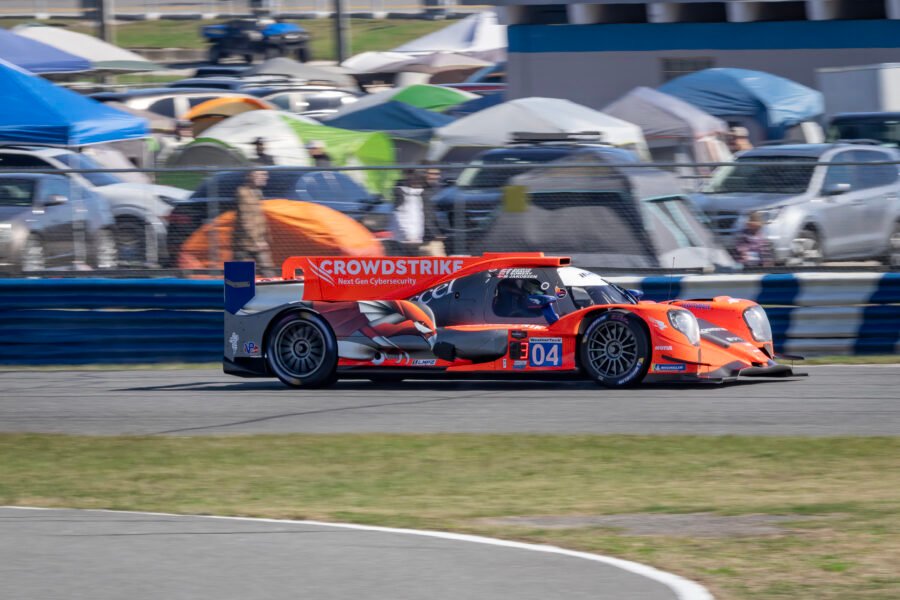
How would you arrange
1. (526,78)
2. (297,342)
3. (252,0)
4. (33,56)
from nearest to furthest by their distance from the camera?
(297,342)
(33,56)
(526,78)
(252,0)

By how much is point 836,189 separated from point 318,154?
8763 millimetres

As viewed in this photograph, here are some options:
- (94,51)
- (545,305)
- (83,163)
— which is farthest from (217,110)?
(545,305)

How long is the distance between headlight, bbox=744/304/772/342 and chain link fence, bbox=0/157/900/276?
2469 mm

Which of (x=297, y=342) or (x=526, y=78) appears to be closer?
(x=297, y=342)

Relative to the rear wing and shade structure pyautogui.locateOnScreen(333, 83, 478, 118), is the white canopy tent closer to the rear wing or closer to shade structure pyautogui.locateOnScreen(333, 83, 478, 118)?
shade structure pyautogui.locateOnScreen(333, 83, 478, 118)

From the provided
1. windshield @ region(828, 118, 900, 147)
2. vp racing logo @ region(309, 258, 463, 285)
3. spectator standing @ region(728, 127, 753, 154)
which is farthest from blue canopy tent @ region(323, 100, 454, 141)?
vp racing logo @ region(309, 258, 463, 285)

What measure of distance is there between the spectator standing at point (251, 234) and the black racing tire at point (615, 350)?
4.48m

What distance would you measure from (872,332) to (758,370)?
2.61m

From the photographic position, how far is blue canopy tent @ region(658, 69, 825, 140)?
77.3 feet

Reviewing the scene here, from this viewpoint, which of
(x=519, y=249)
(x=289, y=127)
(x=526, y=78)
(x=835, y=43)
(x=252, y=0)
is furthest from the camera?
(x=252, y=0)

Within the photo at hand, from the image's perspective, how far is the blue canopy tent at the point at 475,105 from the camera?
88.0 feet

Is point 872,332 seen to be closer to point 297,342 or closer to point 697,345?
point 697,345

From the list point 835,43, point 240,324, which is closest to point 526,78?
point 835,43

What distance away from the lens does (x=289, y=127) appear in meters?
21.7
